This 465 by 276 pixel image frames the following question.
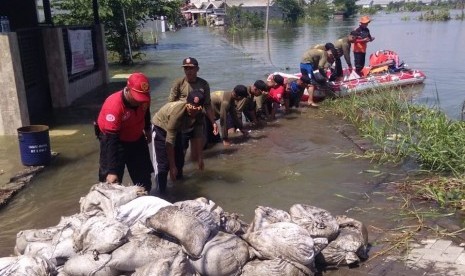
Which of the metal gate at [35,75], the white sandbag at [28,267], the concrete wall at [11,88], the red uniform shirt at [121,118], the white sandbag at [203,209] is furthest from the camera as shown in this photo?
the metal gate at [35,75]

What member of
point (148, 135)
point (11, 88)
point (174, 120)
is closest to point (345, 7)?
point (11, 88)

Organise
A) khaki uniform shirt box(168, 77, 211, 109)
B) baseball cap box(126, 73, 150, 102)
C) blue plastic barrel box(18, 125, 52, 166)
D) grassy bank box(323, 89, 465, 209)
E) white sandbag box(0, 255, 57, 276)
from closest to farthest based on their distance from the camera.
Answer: white sandbag box(0, 255, 57, 276) < baseball cap box(126, 73, 150, 102) < grassy bank box(323, 89, 465, 209) < khaki uniform shirt box(168, 77, 211, 109) < blue plastic barrel box(18, 125, 52, 166)

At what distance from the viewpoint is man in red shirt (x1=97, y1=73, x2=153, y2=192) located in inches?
167

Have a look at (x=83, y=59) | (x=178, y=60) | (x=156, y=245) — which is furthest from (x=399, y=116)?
(x=178, y=60)

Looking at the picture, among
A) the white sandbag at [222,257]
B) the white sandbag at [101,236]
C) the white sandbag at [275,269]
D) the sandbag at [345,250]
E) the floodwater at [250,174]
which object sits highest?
the white sandbag at [101,236]

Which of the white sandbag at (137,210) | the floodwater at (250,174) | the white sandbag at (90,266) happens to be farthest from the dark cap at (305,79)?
the white sandbag at (90,266)

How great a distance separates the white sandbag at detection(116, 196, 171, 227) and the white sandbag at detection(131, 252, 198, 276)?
23.4 inches

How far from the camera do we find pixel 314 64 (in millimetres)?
11039

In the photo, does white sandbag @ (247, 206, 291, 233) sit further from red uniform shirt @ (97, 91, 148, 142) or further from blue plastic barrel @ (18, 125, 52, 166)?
blue plastic barrel @ (18, 125, 52, 166)

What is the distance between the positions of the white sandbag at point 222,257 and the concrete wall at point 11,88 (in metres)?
5.94

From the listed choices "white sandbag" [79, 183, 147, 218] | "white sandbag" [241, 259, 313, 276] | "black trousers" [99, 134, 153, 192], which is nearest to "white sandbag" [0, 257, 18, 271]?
"white sandbag" [79, 183, 147, 218]

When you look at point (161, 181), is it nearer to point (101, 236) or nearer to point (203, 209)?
point (203, 209)

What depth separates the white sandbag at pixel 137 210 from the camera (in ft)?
12.7

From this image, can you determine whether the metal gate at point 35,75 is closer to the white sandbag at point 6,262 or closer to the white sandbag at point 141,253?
the white sandbag at point 6,262
